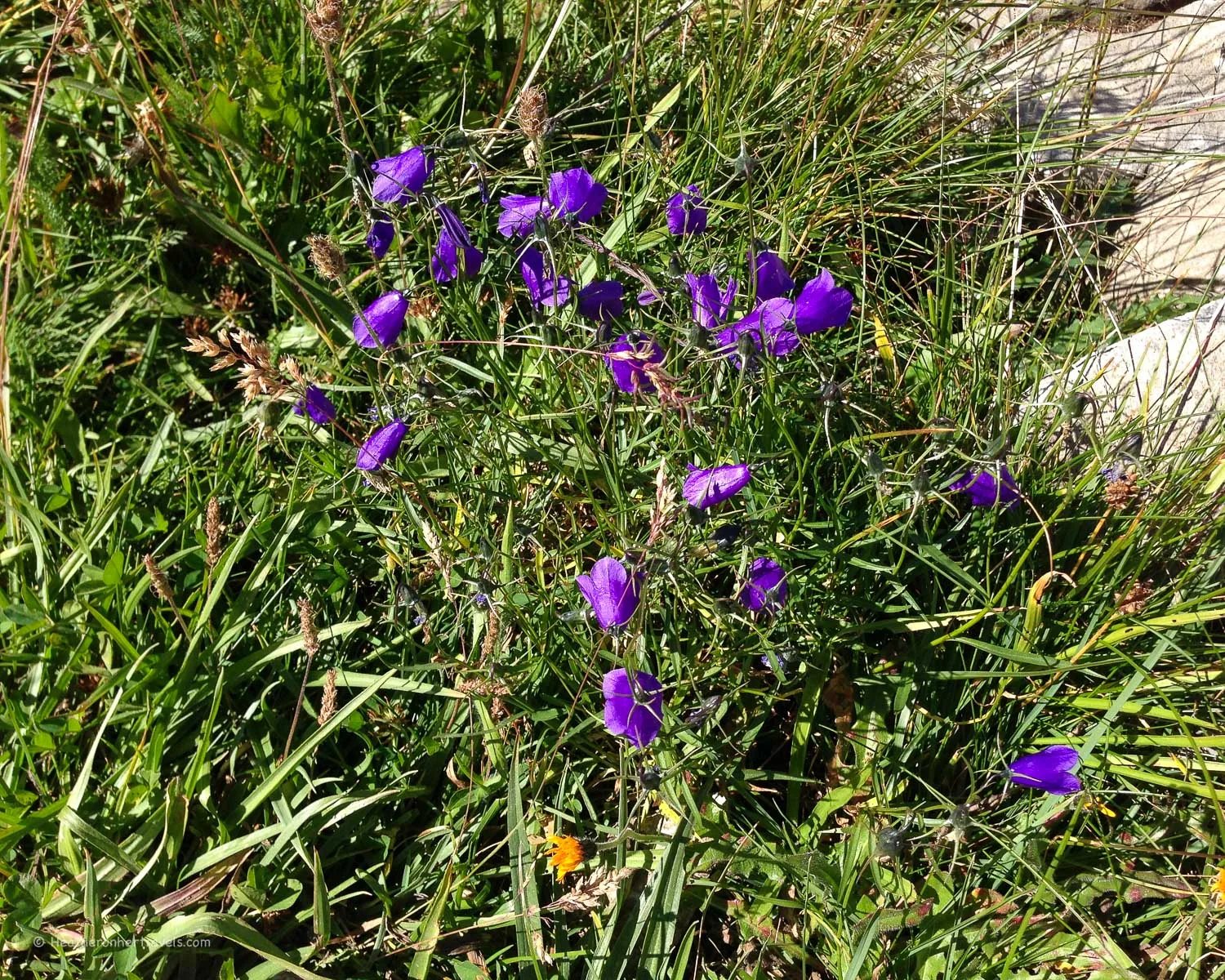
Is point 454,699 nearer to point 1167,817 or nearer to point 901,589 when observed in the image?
point 901,589

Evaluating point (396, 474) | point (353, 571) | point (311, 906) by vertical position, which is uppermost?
point (396, 474)

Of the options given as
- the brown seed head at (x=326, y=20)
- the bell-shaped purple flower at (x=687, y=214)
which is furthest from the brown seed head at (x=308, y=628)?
the bell-shaped purple flower at (x=687, y=214)

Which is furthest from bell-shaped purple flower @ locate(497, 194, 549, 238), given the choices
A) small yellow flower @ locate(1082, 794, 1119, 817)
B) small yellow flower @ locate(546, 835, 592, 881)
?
small yellow flower @ locate(1082, 794, 1119, 817)

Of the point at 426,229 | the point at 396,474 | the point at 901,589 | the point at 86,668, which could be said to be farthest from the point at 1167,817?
the point at 86,668

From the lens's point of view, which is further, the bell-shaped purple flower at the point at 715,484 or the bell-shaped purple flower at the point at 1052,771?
the bell-shaped purple flower at the point at 1052,771

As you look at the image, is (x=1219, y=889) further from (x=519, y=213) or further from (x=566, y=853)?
(x=519, y=213)

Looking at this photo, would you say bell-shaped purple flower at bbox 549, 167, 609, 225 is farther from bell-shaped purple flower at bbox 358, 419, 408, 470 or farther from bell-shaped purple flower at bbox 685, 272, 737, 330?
bell-shaped purple flower at bbox 358, 419, 408, 470

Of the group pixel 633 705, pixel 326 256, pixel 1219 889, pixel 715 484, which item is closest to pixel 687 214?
pixel 715 484

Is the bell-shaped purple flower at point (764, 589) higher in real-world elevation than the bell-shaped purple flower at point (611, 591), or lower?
lower

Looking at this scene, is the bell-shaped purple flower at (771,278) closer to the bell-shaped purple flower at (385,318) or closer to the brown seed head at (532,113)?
the brown seed head at (532,113)
